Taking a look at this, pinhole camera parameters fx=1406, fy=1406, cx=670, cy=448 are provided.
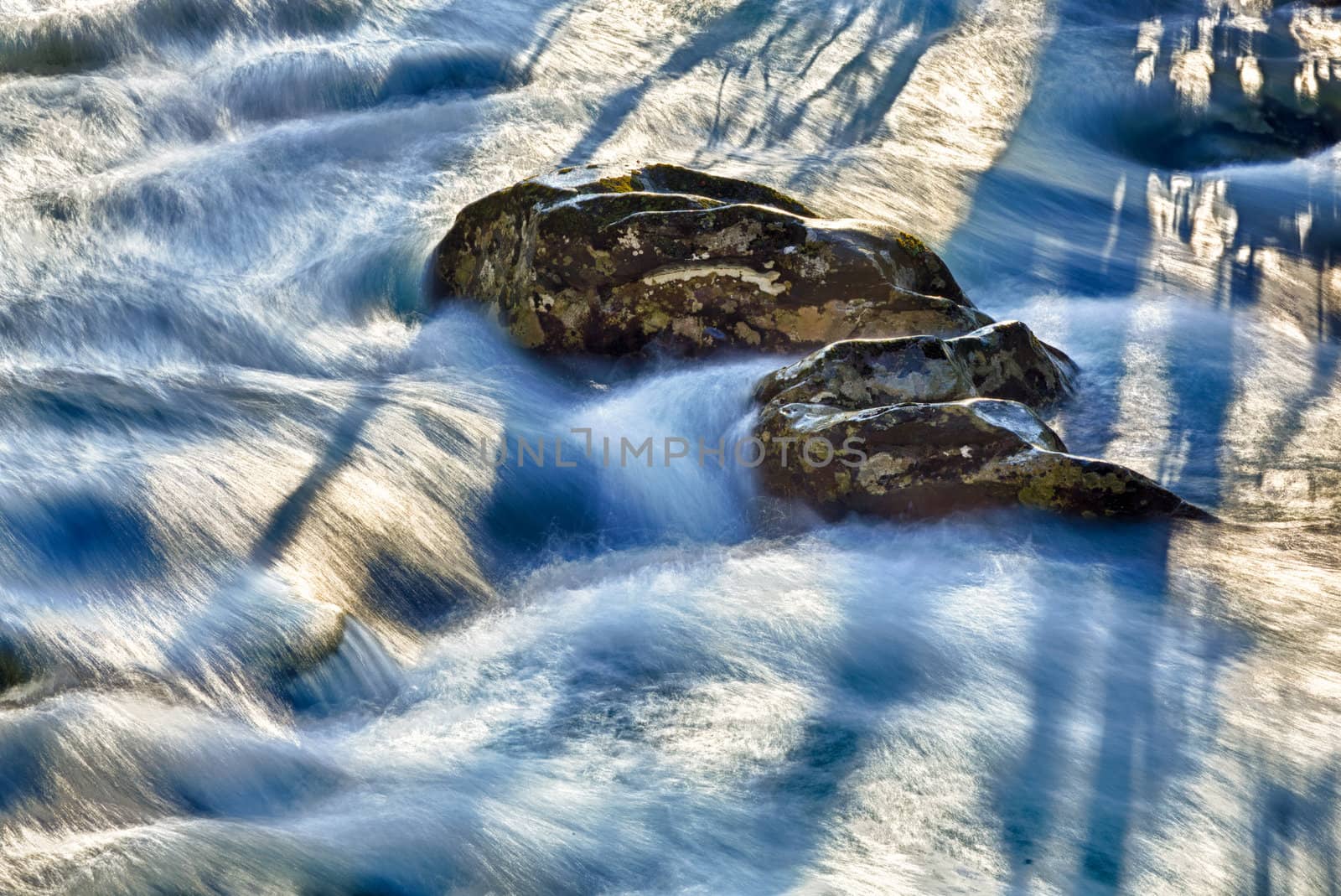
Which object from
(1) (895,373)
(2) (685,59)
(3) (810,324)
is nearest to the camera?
(1) (895,373)

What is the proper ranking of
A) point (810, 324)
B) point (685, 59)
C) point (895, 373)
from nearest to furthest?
1. point (895, 373)
2. point (810, 324)
3. point (685, 59)

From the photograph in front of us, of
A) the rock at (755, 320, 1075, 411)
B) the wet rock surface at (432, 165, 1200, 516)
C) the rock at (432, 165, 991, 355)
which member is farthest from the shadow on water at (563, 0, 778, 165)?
the rock at (755, 320, 1075, 411)

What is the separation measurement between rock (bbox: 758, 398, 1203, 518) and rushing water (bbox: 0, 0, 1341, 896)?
13 centimetres

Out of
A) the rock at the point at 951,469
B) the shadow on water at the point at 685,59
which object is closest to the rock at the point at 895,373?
the rock at the point at 951,469

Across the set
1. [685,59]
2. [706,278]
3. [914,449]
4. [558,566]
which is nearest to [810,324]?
[706,278]

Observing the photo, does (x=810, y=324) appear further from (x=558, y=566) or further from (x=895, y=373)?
(x=558, y=566)

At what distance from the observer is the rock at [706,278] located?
671cm

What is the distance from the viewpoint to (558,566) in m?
5.57

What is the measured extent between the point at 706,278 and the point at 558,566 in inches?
75.1

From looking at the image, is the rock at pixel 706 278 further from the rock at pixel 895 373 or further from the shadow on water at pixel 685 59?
the shadow on water at pixel 685 59

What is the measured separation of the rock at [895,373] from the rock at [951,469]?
0.29 m

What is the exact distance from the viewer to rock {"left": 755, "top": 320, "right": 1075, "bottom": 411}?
6016 mm

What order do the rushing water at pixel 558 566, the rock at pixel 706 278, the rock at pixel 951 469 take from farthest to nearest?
the rock at pixel 706 278 → the rock at pixel 951 469 → the rushing water at pixel 558 566

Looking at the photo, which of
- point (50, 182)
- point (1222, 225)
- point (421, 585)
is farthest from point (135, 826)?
point (1222, 225)
